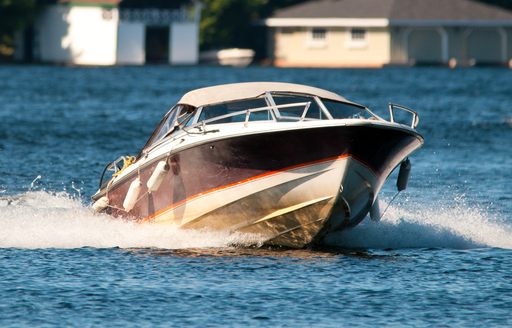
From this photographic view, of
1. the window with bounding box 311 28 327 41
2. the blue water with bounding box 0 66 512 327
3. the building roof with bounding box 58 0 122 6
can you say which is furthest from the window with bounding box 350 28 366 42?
the blue water with bounding box 0 66 512 327

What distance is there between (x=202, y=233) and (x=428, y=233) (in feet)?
12.6

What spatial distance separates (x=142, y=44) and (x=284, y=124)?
79403mm

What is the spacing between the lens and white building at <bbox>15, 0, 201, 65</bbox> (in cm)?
9538

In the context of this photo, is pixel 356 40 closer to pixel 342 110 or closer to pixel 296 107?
pixel 342 110

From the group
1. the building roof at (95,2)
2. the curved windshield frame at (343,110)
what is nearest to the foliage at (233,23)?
the building roof at (95,2)

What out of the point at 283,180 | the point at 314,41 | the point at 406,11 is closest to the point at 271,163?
the point at 283,180

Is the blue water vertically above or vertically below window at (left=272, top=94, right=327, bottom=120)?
below

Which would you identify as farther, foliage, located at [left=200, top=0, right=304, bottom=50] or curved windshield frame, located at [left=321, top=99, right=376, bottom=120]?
foliage, located at [left=200, top=0, right=304, bottom=50]

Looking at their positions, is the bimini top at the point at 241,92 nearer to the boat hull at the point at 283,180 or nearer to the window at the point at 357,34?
the boat hull at the point at 283,180

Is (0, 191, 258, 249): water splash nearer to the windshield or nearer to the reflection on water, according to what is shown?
the reflection on water

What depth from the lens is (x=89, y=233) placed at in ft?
68.1

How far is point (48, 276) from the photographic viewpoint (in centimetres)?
1767

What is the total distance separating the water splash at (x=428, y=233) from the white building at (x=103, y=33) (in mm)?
74053

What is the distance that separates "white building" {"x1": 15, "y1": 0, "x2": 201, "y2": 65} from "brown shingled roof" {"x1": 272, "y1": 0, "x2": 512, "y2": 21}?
8.48 meters
